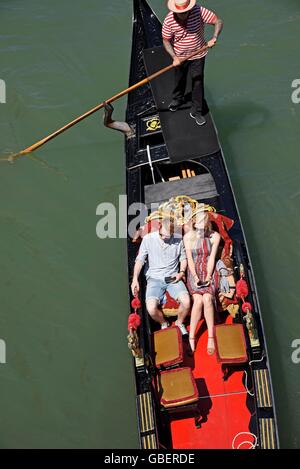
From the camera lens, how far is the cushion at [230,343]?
14.5ft

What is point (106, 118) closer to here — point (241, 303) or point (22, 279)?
point (22, 279)

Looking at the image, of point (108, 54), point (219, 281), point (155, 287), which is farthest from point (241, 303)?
point (108, 54)

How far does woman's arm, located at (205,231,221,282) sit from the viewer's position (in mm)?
4824

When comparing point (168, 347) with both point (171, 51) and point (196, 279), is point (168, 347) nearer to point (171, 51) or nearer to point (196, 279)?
point (196, 279)

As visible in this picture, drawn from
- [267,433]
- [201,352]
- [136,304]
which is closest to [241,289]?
[201,352]

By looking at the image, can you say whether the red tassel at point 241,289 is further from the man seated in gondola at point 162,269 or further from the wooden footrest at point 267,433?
the wooden footrest at point 267,433

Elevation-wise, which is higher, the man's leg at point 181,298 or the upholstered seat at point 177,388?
the man's leg at point 181,298

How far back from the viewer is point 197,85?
601cm

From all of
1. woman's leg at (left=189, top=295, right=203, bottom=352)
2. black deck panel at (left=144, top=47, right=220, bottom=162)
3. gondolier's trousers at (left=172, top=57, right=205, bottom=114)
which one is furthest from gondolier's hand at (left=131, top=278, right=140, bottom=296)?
gondolier's trousers at (left=172, top=57, right=205, bottom=114)

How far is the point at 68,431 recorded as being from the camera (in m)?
5.11

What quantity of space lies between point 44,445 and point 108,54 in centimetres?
498

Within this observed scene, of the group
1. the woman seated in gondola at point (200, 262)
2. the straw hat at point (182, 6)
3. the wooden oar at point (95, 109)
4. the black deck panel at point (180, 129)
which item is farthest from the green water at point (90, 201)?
the straw hat at point (182, 6)

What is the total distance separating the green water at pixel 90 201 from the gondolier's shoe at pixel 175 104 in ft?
2.67

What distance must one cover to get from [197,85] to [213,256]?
6.45 ft
